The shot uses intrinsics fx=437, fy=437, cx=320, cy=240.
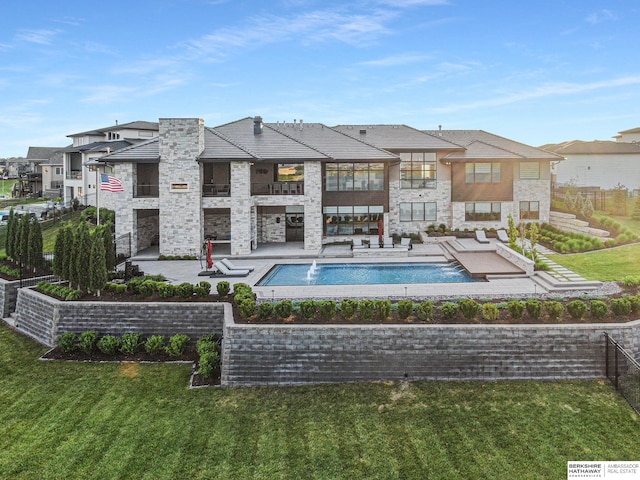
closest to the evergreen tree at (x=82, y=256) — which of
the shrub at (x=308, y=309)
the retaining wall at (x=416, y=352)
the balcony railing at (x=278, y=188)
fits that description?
the retaining wall at (x=416, y=352)

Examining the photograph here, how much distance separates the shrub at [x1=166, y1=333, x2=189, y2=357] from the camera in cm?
1255

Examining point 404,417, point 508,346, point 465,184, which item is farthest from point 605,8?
point 404,417

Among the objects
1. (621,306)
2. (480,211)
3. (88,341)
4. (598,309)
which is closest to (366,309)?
(598,309)

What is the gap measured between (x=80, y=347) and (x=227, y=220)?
14.7 m

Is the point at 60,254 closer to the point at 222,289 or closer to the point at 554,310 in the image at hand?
the point at 222,289

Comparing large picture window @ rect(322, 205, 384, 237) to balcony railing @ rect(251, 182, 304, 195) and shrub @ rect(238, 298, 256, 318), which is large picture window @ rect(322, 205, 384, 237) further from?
shrub @ rect(238, 298, 256, 318)

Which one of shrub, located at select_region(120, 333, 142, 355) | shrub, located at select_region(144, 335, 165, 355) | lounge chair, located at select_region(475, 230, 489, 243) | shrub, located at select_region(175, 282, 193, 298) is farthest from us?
lounge chair, located at select_region(475, 230, 489, 243)

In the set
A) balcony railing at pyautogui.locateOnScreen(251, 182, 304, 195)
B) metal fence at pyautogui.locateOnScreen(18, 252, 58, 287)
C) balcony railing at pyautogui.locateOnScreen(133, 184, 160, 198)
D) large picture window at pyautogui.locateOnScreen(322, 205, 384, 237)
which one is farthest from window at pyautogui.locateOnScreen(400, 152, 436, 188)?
metal fence at pyautogui.locateOnScreen(18, 252, 58, 287)

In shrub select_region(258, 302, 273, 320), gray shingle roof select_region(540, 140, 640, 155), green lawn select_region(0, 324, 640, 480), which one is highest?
gray shingle roof select_region(540, 140, 640, 155)

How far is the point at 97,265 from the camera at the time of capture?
14.4 metres

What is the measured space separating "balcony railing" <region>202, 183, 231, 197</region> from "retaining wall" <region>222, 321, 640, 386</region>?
13.9 metres

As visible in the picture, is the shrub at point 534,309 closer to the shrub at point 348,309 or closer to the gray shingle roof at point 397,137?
the shrub at point 348,309

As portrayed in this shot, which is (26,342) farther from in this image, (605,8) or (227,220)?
(605,8)

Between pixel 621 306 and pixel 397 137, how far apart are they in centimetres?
2003
